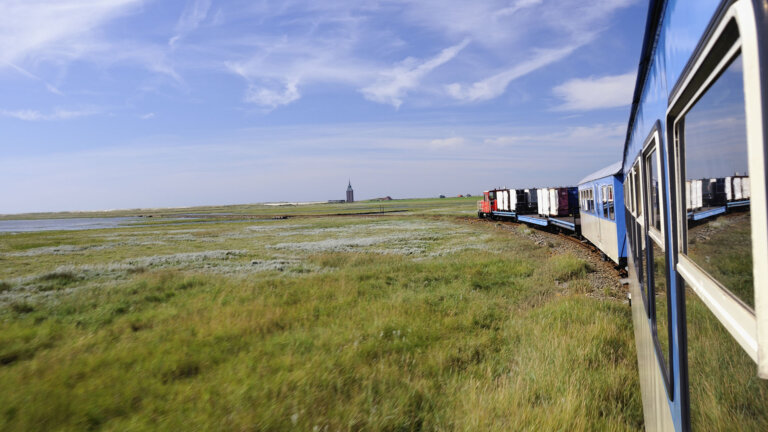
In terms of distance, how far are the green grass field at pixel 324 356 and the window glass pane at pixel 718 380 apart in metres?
0.06

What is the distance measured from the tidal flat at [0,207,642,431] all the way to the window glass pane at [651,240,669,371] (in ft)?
6.80

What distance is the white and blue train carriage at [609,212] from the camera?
11266 mm

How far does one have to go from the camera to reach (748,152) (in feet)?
2.77

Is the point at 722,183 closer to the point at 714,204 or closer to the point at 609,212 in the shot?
the point at 714,204

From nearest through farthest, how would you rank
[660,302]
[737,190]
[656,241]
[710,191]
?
[737,190] → [710,191] → [656,241] → [660,302]

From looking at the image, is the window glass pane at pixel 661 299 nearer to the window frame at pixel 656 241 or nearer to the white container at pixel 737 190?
the window frame at pixel 656 241

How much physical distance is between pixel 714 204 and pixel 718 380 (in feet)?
1.85

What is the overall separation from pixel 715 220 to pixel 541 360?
5.40 meters

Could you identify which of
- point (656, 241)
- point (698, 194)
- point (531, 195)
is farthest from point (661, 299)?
point (531, 195)

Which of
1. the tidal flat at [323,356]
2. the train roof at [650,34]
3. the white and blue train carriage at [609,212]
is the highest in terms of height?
the train roof at [650,34]

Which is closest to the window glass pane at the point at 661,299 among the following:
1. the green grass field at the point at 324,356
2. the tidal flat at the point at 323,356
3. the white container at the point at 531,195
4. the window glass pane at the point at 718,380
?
the window glass pane at the point at 718,380

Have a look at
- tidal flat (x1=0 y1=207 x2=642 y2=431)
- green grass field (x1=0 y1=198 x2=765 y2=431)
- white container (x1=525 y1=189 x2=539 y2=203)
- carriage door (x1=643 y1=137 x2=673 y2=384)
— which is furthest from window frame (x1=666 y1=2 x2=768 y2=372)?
white container (x1=525 y1=189 x2=539 y2=203)

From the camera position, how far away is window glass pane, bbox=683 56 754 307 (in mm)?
959

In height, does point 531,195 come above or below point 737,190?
below
